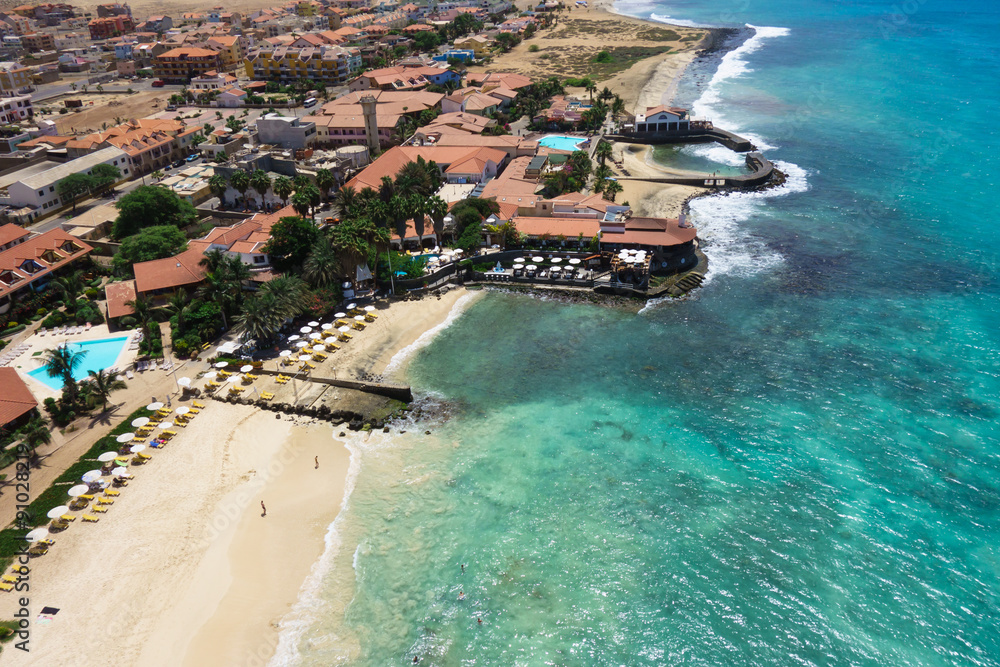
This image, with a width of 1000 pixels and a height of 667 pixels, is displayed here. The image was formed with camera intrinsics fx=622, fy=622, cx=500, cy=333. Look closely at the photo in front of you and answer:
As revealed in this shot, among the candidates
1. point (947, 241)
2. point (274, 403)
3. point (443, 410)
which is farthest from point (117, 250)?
point (947, 241)

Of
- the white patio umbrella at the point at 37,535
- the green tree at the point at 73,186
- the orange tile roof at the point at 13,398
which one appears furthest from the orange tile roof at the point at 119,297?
the green tree at the point at 73,186

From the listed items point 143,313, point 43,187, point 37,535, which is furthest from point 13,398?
point 43,187

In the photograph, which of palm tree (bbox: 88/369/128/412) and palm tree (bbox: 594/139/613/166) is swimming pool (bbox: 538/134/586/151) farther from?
palm tree (bbox: 88/369/128/412)

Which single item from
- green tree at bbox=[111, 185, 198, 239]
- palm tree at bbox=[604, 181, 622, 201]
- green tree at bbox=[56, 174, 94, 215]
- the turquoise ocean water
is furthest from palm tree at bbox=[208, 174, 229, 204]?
palm tree at bbox=[604, 181, 622, 201]

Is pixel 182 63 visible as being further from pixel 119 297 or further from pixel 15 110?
pixel 119 297

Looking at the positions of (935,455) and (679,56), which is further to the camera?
(679,56)

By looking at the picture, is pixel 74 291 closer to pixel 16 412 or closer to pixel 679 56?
pixel 16 412

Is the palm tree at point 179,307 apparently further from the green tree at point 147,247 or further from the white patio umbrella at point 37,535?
the white patio umbrella at point 37,535
